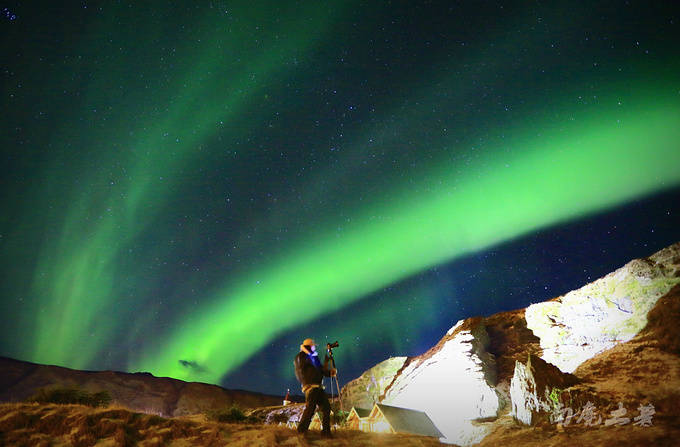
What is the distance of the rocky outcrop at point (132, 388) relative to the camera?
73.8 m

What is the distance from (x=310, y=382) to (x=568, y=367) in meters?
27.4

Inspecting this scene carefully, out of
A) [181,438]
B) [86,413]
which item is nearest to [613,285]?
[181,438]

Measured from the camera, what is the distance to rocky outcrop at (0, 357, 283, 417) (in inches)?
2904

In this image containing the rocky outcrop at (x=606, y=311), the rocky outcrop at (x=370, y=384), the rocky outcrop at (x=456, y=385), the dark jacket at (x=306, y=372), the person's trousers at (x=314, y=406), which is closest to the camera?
the person's trousers at (x=314, y=406)

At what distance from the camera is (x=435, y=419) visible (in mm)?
32688

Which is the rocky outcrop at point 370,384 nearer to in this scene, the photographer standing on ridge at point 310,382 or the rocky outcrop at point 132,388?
the rocky outcrop at point 132,388

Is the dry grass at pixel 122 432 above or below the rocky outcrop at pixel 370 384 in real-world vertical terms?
above

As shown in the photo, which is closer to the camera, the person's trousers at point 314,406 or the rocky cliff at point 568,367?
the person's trousers at point 314,406

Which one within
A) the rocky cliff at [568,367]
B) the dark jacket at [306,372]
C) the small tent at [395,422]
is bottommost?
the small tent at [395,422]

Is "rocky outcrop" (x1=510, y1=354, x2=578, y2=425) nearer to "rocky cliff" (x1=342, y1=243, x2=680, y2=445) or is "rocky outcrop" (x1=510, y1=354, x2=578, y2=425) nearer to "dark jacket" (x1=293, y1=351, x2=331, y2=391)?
"rocky cliff" (x1=342, y1=243, x2=680, y2=445)

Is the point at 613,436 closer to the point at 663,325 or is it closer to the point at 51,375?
the point at 663,325

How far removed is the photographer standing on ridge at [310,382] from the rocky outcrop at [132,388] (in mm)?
77720

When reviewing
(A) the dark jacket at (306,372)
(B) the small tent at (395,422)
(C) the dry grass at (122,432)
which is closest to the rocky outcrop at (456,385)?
(B) the small tent at (395,422)

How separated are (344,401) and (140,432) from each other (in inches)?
2297
